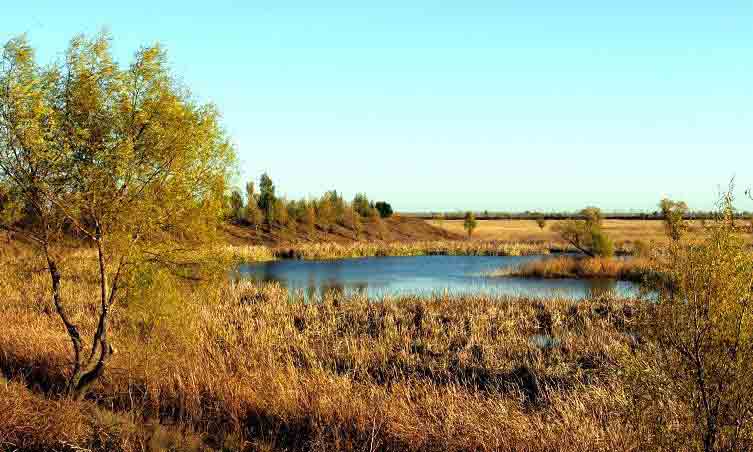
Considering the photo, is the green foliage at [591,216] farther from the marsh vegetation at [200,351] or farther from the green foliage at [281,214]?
the green foliage at [281,214]

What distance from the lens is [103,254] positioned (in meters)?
10.1

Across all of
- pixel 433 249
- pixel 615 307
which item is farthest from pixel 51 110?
pixel 433 249

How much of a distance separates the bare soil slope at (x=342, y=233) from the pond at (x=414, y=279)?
10694 mm

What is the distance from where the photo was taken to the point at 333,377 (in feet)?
39.2

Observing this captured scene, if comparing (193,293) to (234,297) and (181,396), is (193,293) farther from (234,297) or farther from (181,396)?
(234,297)

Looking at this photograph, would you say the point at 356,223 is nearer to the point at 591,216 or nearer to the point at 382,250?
the point at 382,250

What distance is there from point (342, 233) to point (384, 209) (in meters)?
17.7

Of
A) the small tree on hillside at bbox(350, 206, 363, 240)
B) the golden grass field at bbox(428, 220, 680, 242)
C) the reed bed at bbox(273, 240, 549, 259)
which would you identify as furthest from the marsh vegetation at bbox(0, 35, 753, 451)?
the small tree on hillside at bbox(350, 206, 363, 240)

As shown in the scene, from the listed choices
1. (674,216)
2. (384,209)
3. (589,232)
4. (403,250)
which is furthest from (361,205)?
(674,216)

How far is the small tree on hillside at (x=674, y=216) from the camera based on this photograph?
7.04 m

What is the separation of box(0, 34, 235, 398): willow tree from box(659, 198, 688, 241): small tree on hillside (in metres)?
7.08

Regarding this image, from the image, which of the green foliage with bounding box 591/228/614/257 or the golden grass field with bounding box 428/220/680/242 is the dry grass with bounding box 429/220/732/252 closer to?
the golden grass field with bounding box 428/220/680/242

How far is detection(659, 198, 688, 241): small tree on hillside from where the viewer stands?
704cm

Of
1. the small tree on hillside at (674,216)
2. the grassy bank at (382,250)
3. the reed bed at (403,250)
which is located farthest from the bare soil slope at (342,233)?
the small tree on hillside at (674,216)
